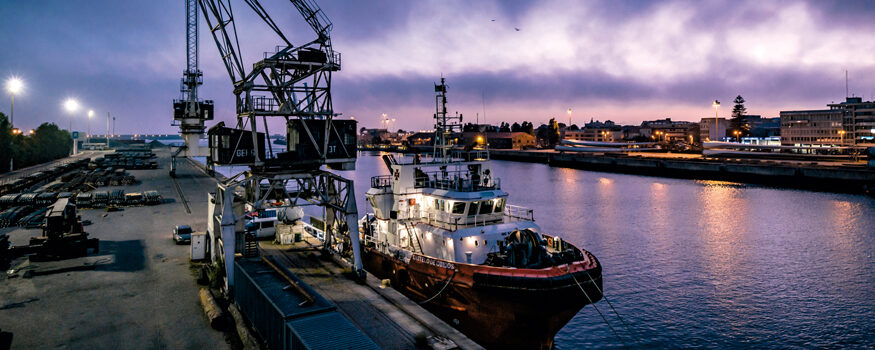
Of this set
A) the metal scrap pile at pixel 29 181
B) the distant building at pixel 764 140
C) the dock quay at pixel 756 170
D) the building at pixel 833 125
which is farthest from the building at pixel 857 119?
the metal scrap pile at pixel 29 181

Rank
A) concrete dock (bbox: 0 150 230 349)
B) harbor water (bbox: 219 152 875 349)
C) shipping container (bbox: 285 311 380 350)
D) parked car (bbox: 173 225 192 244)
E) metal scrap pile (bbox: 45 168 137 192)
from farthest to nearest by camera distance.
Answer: metal scrap pile (bbox: 45 168 137 192), parked car (bbox: 173 225 192 244), harbor water (bbox: 219 152 875 349), concrete dock (bbox: 0 150 230 349), shipping container (bbox: 285 311 380 350)

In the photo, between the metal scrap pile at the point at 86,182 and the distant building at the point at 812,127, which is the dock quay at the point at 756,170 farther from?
the metal scrap pile at the point at 86,182

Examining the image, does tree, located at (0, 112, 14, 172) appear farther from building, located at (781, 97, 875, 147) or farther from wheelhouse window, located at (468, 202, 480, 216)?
building, located at (781, 97, 875, 147)

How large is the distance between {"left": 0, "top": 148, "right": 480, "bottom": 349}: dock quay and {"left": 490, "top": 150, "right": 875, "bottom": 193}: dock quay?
8310 centimetres

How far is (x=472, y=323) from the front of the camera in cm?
2105

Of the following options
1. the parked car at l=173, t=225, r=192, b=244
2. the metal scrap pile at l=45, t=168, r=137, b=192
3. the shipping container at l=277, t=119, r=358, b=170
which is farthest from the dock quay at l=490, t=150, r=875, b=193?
the metal scrap pile at l=45, t=168, r=137, b=192

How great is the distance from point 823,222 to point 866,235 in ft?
19.6

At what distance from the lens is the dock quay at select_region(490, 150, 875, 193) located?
7462 cm

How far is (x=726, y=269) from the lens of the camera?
112 ft

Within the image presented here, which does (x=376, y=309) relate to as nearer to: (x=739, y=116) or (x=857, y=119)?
(x=857, y=119)

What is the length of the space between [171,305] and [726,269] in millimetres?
35239

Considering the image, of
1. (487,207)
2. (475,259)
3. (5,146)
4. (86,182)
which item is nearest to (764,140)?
(487,207)

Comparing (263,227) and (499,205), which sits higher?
(499,205)

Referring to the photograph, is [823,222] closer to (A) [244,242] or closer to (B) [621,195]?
(B) [621,195]
